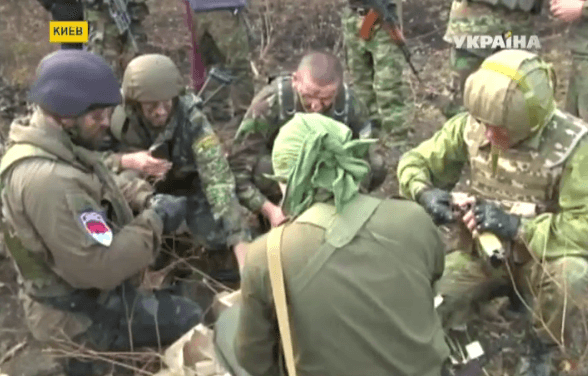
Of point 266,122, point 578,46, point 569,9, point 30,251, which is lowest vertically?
point 30,251

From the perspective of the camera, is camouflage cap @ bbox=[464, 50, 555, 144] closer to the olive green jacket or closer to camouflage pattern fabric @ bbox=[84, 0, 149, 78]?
the olive green jacket

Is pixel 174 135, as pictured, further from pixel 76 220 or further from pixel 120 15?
pixel 120 15

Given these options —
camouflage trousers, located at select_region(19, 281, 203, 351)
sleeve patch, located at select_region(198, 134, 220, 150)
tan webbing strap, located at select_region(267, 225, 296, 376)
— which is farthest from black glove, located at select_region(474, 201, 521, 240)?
sleeve patch, located at select_region(198, 134, 220, 150)

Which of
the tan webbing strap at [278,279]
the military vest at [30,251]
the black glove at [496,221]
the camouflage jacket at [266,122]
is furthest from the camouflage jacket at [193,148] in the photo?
the tan webbing strap at [278,279]

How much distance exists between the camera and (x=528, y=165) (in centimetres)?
364

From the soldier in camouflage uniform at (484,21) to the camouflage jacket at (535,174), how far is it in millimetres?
1742

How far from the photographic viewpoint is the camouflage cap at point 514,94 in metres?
3.39

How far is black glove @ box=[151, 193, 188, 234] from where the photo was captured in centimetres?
383

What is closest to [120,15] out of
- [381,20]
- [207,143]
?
[381,20]

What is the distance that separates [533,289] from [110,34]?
4239 mm

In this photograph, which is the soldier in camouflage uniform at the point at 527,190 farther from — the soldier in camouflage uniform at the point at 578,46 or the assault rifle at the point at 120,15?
the assault rifle at the point at 120,15

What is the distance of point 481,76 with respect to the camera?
352 cm

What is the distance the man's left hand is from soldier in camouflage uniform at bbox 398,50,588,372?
176cm

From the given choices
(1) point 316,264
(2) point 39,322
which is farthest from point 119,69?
(1) point 316,264
